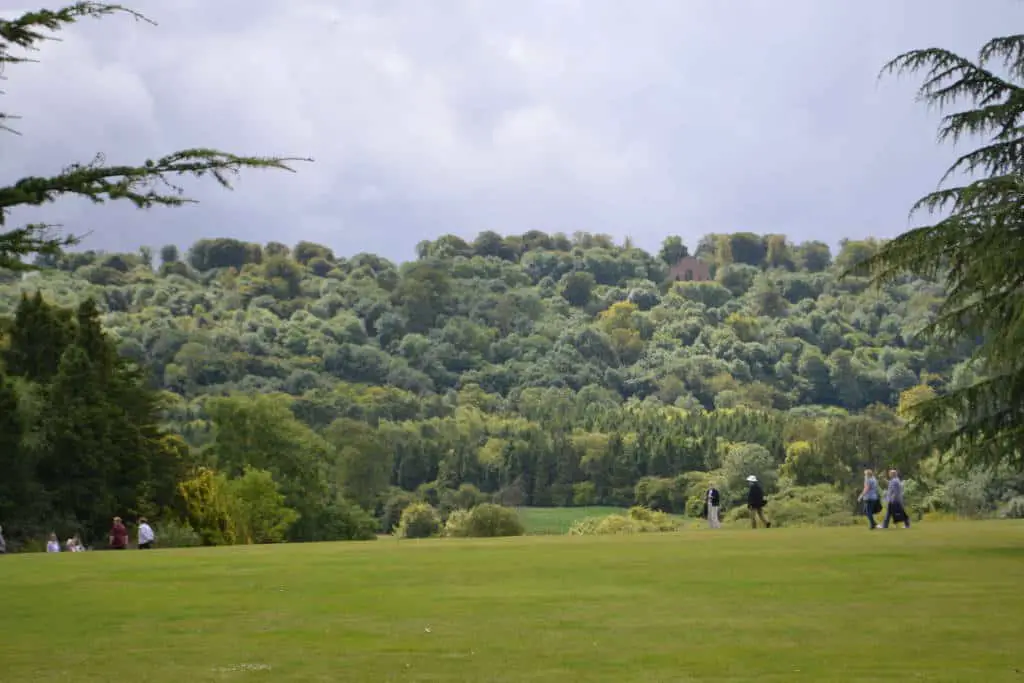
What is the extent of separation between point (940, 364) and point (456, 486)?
76.3m

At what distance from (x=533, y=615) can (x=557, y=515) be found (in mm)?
100546

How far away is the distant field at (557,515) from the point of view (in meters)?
111

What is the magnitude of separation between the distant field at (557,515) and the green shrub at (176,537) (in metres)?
63.4

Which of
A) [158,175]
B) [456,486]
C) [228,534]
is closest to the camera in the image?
[158,175]

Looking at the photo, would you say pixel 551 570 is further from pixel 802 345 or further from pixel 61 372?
pixel 802 345

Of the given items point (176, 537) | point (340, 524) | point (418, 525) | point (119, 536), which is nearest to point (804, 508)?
point (340, 524)

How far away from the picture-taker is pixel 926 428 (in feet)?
86.7

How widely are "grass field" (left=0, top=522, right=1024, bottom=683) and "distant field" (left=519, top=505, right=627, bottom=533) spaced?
3281 inches

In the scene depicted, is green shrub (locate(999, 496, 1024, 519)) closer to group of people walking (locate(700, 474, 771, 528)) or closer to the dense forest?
the dense forest

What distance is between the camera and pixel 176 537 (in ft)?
144

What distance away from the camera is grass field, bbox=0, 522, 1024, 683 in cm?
1305

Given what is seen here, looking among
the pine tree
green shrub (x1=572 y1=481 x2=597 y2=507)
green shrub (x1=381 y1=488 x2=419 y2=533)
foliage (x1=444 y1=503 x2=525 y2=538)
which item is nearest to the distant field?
green shrub (x1=572 y1=481 x2=597 y2=507)

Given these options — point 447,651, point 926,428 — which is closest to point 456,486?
point 926,428

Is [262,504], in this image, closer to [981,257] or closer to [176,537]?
[176,537]
